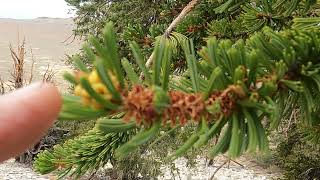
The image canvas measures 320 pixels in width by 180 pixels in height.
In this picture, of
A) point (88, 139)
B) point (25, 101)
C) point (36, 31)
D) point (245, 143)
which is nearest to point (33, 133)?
point (25, 101)

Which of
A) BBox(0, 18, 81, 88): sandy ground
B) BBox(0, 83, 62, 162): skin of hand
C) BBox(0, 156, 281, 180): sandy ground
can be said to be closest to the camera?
BBox(0, 83, 62, 162): skin of hand

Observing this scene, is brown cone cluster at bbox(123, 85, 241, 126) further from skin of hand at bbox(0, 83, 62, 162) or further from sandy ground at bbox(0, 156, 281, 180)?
sandy ground at bbox(0, 156, 281, 180)

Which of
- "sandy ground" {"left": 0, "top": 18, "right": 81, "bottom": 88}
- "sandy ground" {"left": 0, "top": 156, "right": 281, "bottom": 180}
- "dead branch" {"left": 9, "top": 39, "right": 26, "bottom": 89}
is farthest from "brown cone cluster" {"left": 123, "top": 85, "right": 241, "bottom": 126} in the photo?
"sandy ground" {"left": 0, "top": 18, "right": 81, "bottom": 88}

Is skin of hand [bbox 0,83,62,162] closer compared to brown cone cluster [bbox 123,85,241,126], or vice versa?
skin of hand [bbox 0,83,62,162]

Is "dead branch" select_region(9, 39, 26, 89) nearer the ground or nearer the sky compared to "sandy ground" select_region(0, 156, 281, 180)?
nearer the sky

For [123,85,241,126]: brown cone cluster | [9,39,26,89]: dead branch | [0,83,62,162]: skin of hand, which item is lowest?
[9,39,26,89]: dead branch

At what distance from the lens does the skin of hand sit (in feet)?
0.75

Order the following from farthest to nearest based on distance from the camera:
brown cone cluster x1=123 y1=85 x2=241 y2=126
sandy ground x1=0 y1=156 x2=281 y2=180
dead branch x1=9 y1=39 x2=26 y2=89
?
sandy ground x1=0 y1=156 x2=281 y2=180 → dead branch x1=9 y1=39 x2=26 y2=89 → brown cone cluster x1=123 y1=85 x2=241 y2=126

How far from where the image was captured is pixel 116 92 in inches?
12.5

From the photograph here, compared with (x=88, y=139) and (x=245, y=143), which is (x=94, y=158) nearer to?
(x=88, y=139)

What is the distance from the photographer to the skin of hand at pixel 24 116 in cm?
23

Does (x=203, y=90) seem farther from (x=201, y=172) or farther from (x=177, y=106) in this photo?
(x=201, y=172)

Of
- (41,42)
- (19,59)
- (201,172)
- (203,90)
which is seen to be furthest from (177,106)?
(41,42)

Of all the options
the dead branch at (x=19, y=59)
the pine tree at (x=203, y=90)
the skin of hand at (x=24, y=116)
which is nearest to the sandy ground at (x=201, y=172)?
the dead branch at (x=19, y=59)
